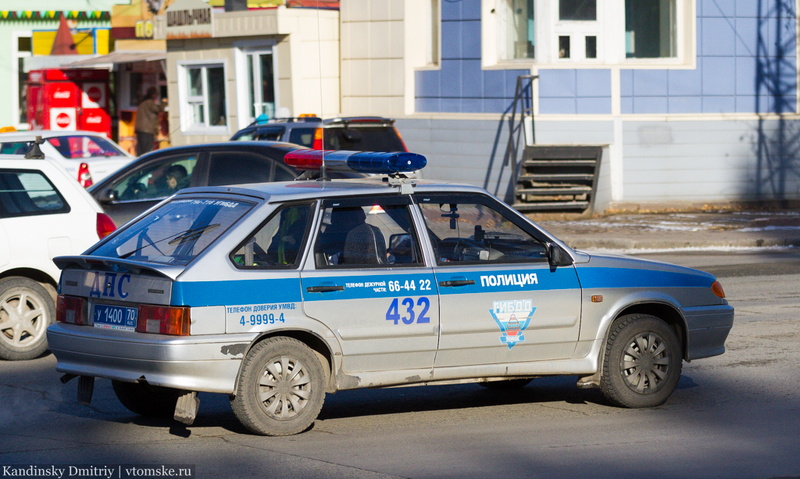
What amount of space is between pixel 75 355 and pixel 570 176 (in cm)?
1462

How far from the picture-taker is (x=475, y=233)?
7488mm

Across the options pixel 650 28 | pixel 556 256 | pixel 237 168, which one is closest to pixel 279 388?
pixel 556 256

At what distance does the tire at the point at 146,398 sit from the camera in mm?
7465

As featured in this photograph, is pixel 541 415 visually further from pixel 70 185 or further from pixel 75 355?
pixel 70 185

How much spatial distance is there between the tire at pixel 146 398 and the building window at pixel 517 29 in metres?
15.4

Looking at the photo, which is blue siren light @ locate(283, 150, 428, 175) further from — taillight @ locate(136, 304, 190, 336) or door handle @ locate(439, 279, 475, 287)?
taillight @ locate(136, 304, 190, 336)

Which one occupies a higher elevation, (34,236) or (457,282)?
(34,236)

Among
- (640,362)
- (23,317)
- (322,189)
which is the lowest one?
(640,362)

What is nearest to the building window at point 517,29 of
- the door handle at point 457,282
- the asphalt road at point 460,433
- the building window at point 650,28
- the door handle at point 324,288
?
the building window at point 650,28

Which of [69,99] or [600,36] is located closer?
[600,36]

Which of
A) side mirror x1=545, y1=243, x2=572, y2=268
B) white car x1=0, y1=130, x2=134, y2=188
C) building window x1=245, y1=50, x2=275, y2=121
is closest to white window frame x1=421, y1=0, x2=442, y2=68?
building window x1=245, y1=50, x2=275, y2=121

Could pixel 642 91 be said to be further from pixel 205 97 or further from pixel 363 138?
pixel 205 97

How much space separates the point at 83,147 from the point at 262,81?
5.02 meters

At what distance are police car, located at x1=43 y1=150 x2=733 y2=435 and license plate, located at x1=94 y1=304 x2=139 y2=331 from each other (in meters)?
0.01
